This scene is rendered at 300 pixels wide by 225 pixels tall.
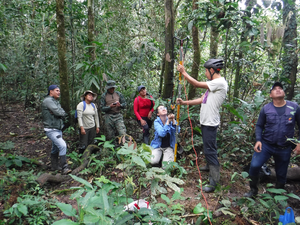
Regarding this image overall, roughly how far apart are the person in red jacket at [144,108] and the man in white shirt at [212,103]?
207 cm

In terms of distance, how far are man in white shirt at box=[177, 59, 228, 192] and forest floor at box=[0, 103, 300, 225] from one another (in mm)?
327

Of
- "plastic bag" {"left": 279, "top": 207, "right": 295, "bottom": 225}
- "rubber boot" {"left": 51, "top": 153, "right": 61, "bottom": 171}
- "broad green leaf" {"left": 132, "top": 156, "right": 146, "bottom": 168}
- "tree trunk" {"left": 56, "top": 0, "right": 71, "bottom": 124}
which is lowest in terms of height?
"rubber boot" {"left": 51, "top": 153, "right": 61, "bottom": 171}

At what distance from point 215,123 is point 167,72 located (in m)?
2.40

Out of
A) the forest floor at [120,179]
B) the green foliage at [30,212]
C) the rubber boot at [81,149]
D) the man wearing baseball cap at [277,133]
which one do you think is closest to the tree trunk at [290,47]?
the man wearing baseball cap at [277,133]

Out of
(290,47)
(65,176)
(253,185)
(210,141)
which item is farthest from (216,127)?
(290,47)

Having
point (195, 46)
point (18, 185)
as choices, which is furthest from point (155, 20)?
point (18, 185)

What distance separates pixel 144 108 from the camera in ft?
18.5

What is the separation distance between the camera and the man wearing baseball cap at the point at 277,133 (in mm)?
3102

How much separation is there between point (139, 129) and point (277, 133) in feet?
15.1

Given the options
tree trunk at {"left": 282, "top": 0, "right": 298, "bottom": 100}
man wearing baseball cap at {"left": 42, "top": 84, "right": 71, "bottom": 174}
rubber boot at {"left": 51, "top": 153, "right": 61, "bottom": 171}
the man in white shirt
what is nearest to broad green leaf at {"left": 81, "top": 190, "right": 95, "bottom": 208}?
the man in white shirt

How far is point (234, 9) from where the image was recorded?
440 centimetres

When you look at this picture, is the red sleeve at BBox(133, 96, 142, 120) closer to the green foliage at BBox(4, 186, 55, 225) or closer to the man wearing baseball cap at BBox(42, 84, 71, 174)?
the man wearing baseball cap at BBox(42, 84, 71, 174)

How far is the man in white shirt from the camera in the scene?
3.29 meters

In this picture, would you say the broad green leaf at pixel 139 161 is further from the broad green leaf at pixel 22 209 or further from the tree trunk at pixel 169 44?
the tree trunk at pixel 169 44
